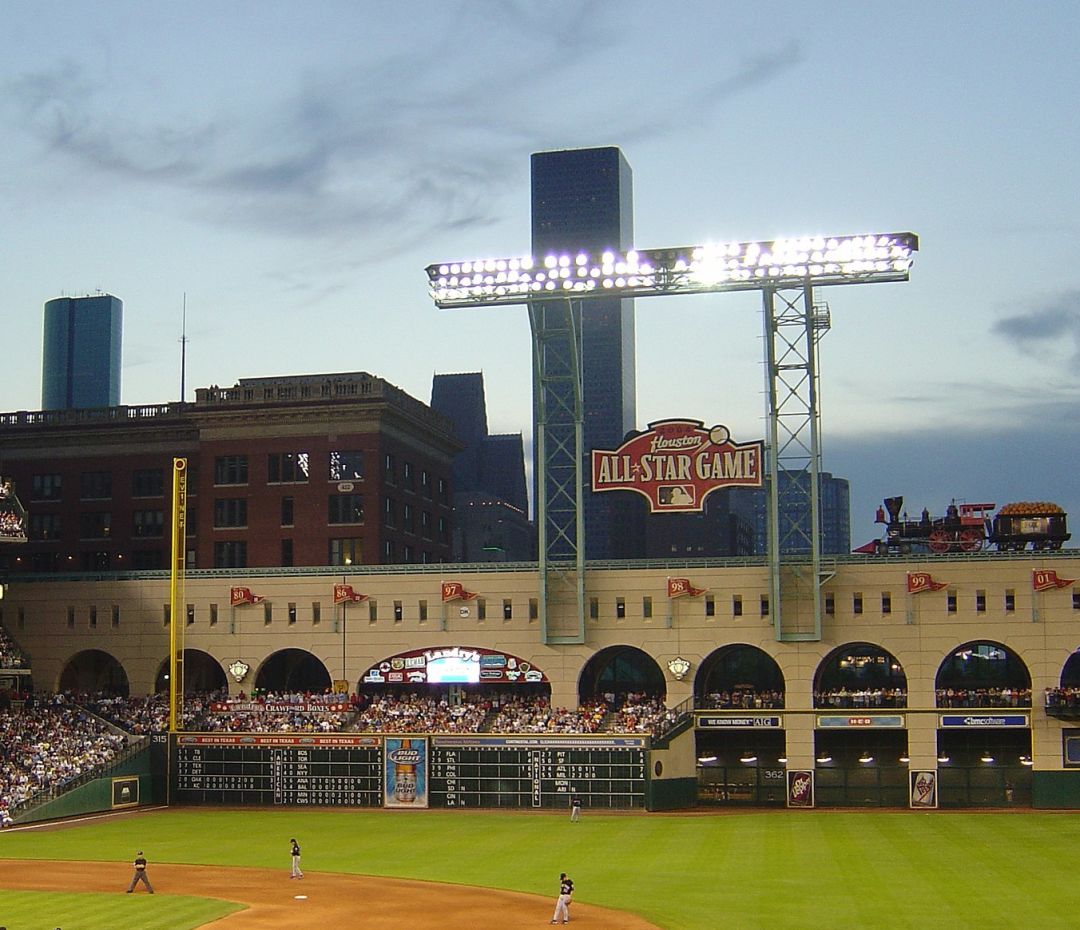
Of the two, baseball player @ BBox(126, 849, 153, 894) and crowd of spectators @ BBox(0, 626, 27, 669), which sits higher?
crowd of spectators @ BBox(0, 626, 27, 669)

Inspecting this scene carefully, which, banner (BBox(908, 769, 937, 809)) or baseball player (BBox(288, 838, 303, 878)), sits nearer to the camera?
baseball player (BBox(288, 838, 303, 878))

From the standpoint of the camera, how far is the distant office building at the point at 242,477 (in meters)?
101

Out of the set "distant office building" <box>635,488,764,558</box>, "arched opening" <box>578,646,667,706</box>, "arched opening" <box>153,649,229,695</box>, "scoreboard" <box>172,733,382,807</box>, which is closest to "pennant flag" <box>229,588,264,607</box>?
"arched opening" <box>153,649,229,695</box>

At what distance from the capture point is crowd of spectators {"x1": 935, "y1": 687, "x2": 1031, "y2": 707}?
78.6 meters

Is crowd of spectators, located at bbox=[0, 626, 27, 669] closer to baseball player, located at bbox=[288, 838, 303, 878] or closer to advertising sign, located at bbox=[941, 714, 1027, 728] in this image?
baseball player, located at bbox=[288, 838, 303, 878]


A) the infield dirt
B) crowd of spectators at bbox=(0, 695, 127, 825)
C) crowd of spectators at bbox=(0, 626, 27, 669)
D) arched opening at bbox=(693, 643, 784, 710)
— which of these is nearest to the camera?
the infield dirt

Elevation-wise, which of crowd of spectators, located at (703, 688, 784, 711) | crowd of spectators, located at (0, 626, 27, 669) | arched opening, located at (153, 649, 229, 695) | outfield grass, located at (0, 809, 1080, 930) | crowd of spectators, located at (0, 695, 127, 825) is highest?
crowd of spectators, located at (0, 626, 27, 669)

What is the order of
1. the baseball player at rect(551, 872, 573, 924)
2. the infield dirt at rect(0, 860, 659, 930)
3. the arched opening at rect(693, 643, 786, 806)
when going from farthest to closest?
1. the arched opening at rect(693, 643, 786, 806)
2. the infield dirt at rect(0, 860, 659, 930)
3. the baseball player at rect(551, 872, 573, 924)

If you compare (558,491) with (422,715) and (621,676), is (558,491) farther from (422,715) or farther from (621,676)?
(422,715)

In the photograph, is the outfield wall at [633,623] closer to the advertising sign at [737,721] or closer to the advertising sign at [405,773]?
the advertising sign at [737,721]

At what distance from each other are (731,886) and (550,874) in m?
7.23

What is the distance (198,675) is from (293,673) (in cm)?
723

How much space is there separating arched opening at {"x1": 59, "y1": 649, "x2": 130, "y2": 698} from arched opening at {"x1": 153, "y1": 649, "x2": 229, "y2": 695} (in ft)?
10.8

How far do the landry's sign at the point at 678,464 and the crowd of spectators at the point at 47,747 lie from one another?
1213 inches
